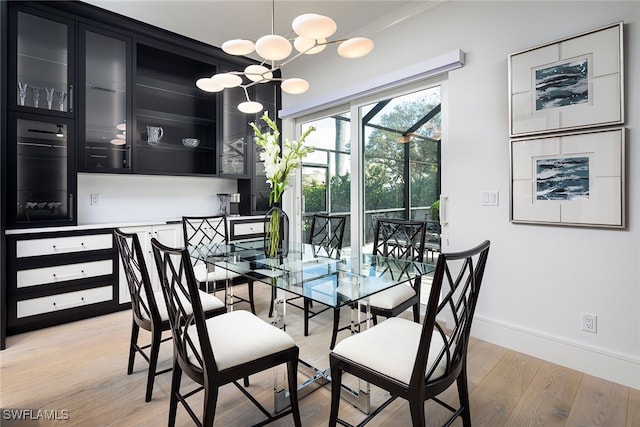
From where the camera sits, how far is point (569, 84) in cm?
211

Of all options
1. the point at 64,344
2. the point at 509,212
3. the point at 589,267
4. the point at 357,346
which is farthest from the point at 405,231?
the point at 64,344

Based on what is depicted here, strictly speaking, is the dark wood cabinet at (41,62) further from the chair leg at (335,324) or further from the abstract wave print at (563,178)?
the abstract wave print at (563,178)

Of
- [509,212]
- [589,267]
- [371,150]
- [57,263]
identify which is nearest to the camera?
[589,267]

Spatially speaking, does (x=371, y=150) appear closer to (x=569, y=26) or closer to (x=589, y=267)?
(x=569, y=26)

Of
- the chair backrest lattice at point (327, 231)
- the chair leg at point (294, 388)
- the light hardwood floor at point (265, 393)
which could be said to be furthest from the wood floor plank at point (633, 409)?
the chair backrest lattice at point (327, 231)

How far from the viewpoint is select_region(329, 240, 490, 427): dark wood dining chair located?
3.85ft

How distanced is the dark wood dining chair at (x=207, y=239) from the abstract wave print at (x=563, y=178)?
242 centimetres

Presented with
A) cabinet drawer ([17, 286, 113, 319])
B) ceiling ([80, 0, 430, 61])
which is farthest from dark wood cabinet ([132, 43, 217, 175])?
cabinet drawer ([17, 286, 113, 319])

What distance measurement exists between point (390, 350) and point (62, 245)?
9.47ft

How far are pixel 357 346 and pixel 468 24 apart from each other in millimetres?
2571

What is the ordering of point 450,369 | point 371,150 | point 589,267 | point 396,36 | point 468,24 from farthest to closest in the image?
point 371,150, point 396,36, point 468,24, point 589,267, point 450,369

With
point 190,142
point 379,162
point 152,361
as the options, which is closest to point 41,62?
point 190,142

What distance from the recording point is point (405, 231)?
262 cm

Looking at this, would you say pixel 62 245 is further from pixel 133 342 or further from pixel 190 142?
pixel 190 142
